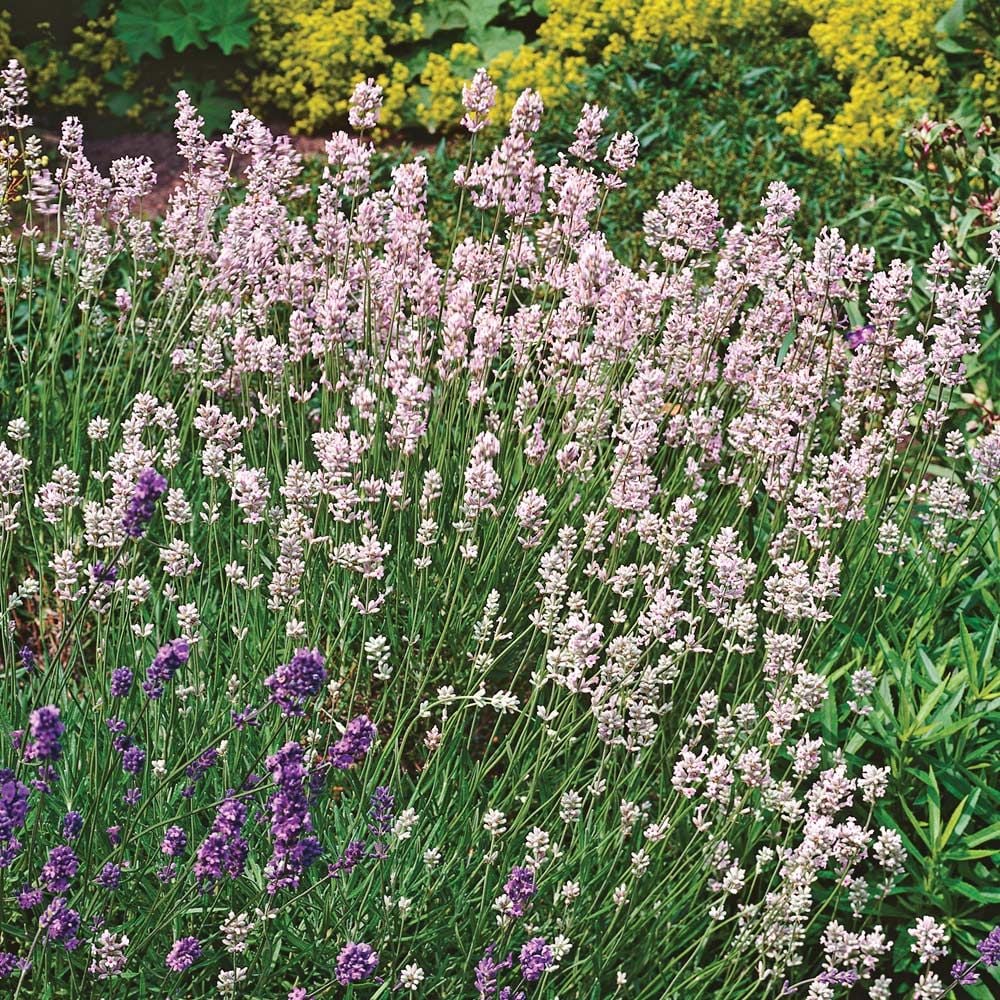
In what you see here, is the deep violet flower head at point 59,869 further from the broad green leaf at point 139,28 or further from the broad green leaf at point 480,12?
the broad green leaf at point 480,12

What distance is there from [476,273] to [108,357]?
150 centimetres

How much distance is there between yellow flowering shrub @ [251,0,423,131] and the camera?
26.4ft

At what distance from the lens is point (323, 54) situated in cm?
804

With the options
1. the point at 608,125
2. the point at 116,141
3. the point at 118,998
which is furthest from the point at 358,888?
the point at 116,141

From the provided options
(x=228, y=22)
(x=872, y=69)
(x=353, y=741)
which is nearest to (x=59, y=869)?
(x=353, y=741)

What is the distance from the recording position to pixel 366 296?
3.78 metres

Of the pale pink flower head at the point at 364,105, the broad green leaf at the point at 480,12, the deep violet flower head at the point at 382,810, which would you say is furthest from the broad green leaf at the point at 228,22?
the deep violet flower head at the point at 382,810

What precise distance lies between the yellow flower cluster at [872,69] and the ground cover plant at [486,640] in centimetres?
330

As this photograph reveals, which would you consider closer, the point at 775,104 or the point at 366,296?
the point at 366,296

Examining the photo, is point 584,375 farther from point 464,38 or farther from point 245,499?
point 464,38

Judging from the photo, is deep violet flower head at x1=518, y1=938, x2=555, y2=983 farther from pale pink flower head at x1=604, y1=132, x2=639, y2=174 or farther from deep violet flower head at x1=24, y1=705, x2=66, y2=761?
pale pink flower head at x1=604, y1=132, x2=639, y2=174

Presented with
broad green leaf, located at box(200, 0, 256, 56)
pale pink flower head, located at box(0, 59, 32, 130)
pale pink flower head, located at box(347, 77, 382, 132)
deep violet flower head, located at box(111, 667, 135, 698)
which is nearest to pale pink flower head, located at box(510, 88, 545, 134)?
pale pink flower head, located at box(347, 77, 382, 132)

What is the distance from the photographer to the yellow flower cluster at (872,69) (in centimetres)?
733

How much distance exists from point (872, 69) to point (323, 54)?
10.3 feet
